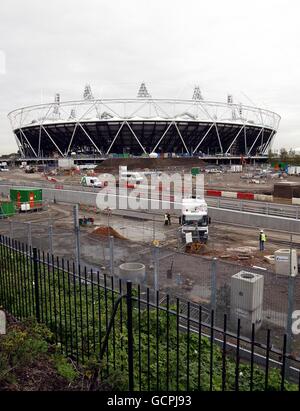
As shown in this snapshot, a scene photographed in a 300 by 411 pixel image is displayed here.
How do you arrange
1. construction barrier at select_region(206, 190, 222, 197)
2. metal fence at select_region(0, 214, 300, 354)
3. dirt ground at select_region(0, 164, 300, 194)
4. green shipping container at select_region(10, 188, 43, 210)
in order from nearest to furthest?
metal fence at select_region(0, 214, 300, 354) → green shipping container at select_region(10, 188, 43, 210) → construction barrier at select_region(206, 190, 222, 197) → dirt ground at select_region(0, 164, 300, 194)

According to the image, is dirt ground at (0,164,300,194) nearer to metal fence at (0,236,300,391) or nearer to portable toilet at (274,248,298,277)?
portable toilet at (274,248,298,277)

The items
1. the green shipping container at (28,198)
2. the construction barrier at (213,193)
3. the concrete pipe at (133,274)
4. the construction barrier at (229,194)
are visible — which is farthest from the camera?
the construction barrier at (229,194)

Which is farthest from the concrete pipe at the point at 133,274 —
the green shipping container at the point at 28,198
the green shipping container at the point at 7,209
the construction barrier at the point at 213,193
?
the construction barrier at the point at 213,193

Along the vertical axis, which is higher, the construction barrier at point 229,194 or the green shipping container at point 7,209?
the construction barrier at point 229,194

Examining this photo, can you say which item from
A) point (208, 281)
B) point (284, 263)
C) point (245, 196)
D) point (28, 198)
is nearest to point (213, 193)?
point (245, 196)

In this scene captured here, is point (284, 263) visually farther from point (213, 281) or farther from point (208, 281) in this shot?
point (213, 281)

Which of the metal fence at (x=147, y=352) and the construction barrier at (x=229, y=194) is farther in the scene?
the construction barrier at (x=229, y=194)

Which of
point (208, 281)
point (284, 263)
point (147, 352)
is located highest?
point (208, 281)

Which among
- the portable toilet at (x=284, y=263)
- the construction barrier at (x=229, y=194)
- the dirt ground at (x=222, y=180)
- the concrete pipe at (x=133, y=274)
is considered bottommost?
the portable toilet at (x=284, y=263)

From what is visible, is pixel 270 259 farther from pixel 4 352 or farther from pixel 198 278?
pixel 4 352

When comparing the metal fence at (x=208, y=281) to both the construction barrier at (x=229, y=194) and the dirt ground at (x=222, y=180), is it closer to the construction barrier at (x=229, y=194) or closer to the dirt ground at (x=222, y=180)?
the construction barrier at (x=229, y=194)

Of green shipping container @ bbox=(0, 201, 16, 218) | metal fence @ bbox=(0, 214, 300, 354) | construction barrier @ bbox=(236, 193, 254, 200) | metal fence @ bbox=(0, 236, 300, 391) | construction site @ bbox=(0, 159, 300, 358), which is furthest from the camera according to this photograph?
construction barrier @ bbox=(236, 193, 254, 200)

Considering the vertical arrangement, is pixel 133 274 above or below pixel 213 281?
below

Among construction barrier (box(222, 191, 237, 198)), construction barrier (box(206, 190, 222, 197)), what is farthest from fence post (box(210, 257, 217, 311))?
construction barrier (box(222, 191, 237, 198))
